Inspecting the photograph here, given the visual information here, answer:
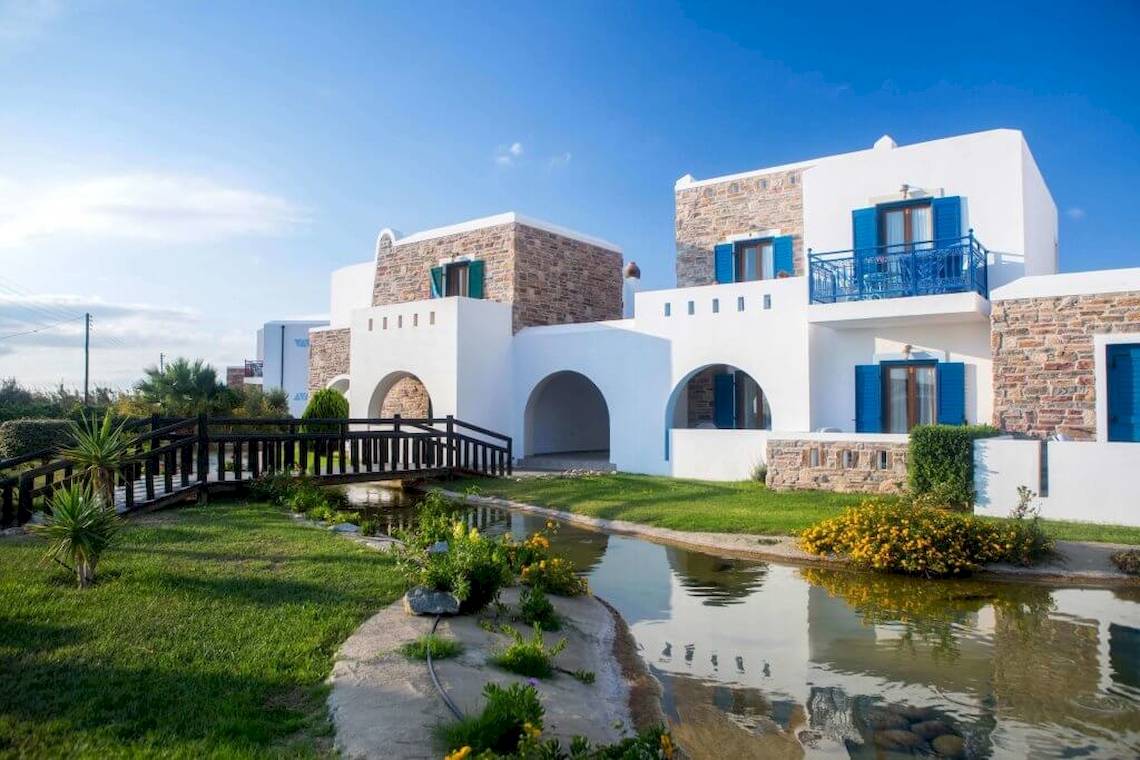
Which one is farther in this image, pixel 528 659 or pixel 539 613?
pixel 539 613

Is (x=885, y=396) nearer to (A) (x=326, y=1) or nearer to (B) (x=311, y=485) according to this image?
(B) (x=311, y=485)

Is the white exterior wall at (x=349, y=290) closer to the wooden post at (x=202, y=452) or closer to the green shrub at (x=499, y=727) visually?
the wooden post at (x=202, y=452)

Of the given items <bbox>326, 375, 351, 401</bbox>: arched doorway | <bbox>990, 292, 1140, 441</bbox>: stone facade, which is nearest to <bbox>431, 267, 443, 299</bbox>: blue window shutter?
<bbox>326, 375, 351, 401</bbox>: arched doorway

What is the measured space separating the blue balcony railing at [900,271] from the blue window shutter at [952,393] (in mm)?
1493

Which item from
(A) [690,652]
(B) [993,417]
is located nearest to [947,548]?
(A) [690,652]

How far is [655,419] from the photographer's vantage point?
17.8m

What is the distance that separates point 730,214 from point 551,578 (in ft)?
45.5

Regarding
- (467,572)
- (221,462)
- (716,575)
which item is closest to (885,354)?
(716,575)

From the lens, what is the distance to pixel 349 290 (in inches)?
1080

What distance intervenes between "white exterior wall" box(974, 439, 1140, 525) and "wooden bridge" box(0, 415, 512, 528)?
9935 millimetres

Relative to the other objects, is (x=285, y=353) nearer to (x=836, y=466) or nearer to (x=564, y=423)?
(x=564, y=423)

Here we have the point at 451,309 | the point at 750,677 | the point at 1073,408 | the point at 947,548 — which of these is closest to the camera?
the point at 750,677

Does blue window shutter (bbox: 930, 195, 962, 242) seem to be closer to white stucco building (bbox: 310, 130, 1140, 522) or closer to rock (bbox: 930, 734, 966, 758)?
white stucco building (bbox: 310, 130, 1140, 522)

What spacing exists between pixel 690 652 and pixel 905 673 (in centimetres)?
167
